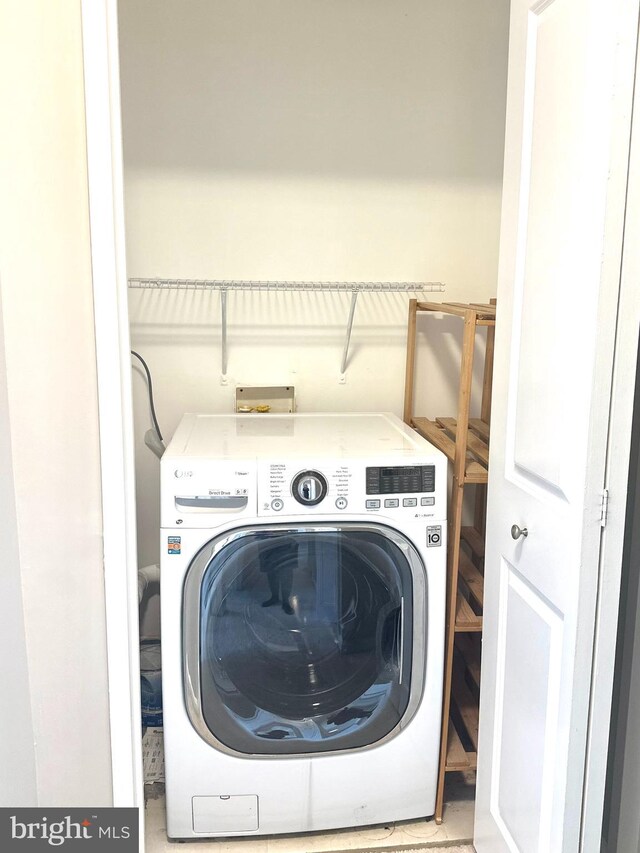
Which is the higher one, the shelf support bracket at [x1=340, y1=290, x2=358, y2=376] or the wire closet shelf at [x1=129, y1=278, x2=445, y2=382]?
the wire closet shelf at [x1=129, y1=278, x2=445, y2=382]

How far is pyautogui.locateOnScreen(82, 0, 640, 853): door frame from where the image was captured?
1.16 metres

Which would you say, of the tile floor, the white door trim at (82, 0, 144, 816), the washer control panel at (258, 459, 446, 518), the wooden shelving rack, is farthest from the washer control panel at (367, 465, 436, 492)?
the tile floor

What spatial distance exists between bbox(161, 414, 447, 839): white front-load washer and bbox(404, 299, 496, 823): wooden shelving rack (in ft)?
0.22

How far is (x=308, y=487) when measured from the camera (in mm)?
1657

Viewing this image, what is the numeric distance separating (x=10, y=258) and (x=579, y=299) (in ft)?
2.84

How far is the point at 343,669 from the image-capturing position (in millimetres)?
1786

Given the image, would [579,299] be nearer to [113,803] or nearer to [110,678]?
[110,678]

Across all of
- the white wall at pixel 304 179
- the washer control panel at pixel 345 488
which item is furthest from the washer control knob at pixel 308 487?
the white wall at pixel 304 179

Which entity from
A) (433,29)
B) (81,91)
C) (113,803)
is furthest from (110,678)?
(433,29)

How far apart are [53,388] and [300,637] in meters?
0.98

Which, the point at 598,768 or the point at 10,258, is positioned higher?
the point at 10,258

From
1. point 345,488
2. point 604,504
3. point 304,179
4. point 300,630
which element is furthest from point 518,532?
point 304,179

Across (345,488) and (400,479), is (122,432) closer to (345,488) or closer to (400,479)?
(345,488)

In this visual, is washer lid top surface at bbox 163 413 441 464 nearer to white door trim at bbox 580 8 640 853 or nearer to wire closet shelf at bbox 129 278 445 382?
wire closet shelf at bbox 129 278 445 382
